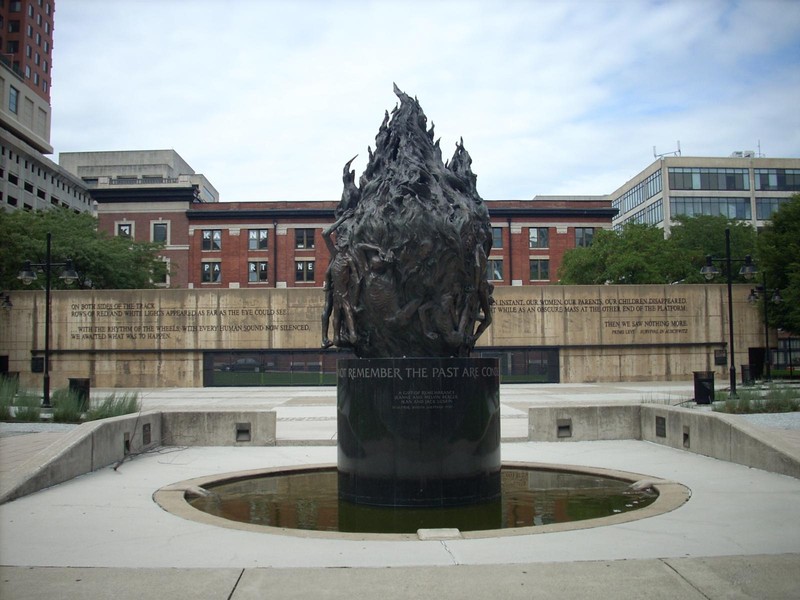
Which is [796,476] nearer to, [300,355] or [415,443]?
[415,443]

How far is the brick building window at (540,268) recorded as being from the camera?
7350cm

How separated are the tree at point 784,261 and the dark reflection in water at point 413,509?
122 feet

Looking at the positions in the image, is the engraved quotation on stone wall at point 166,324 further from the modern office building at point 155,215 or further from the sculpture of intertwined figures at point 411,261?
the sculpture of intertwined figures at point 411,261

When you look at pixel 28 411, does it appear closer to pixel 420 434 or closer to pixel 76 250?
pixel 420 434

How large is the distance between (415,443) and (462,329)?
1.82 metres

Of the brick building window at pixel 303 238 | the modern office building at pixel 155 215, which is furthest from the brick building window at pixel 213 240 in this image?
the brick building window at pixel 303 238

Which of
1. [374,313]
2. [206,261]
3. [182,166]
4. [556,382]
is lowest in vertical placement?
[556,382]

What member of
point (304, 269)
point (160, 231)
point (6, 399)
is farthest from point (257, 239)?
point (6, 399)

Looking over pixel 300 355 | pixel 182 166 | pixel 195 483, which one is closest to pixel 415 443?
pixel 195 483

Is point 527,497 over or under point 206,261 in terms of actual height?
under

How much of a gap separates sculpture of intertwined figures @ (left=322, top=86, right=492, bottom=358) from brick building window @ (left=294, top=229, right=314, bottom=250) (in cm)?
6181

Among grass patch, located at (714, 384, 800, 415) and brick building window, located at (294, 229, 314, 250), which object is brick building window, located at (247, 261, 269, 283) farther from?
grass patch, located at (714, 384, 800, 415)

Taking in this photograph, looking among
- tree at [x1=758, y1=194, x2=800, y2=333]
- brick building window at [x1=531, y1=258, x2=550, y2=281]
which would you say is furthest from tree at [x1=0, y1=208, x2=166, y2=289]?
tree at [x1=758, y1=194, x2=800, y2=333]

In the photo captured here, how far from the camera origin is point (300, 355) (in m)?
43.1
